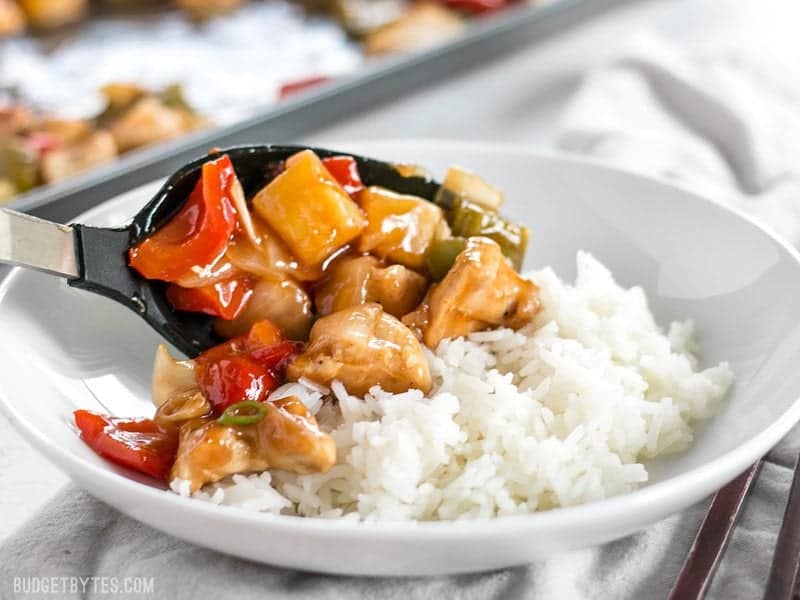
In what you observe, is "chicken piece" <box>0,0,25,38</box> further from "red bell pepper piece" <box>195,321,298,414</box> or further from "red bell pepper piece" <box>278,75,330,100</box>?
"red bell pepper piece" <box>195,321,298,414</box>

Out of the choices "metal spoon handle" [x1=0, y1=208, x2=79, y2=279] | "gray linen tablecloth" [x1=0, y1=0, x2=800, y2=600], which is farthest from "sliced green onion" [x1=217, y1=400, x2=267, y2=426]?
"metal spoon handle" [x1=0, y1=208, x2=79, y2=279]

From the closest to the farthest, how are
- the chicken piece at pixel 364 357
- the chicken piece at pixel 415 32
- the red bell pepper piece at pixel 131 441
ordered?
1. the red bell pepper piece at pixel 131 441
2. the chicken piece at pixel 364 357
3. the chicken piece at pixel 415 32

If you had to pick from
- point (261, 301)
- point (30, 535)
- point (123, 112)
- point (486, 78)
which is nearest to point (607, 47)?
point (486, 78)

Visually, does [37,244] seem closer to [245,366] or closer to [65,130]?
[245,366]

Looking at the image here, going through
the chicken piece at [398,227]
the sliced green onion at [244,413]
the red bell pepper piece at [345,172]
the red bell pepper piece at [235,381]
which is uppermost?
the red bell pepper piece at [345,172]

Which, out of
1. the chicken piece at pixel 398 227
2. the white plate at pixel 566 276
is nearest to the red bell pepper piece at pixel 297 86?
the white plate at pixel 566 276

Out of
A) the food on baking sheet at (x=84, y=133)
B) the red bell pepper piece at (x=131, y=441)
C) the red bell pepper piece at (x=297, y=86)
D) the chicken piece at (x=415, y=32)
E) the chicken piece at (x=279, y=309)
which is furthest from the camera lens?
the chicken piece at (x=415, y=32)

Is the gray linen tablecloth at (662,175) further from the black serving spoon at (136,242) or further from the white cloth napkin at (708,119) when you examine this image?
the black serving spoon at (136,242)
